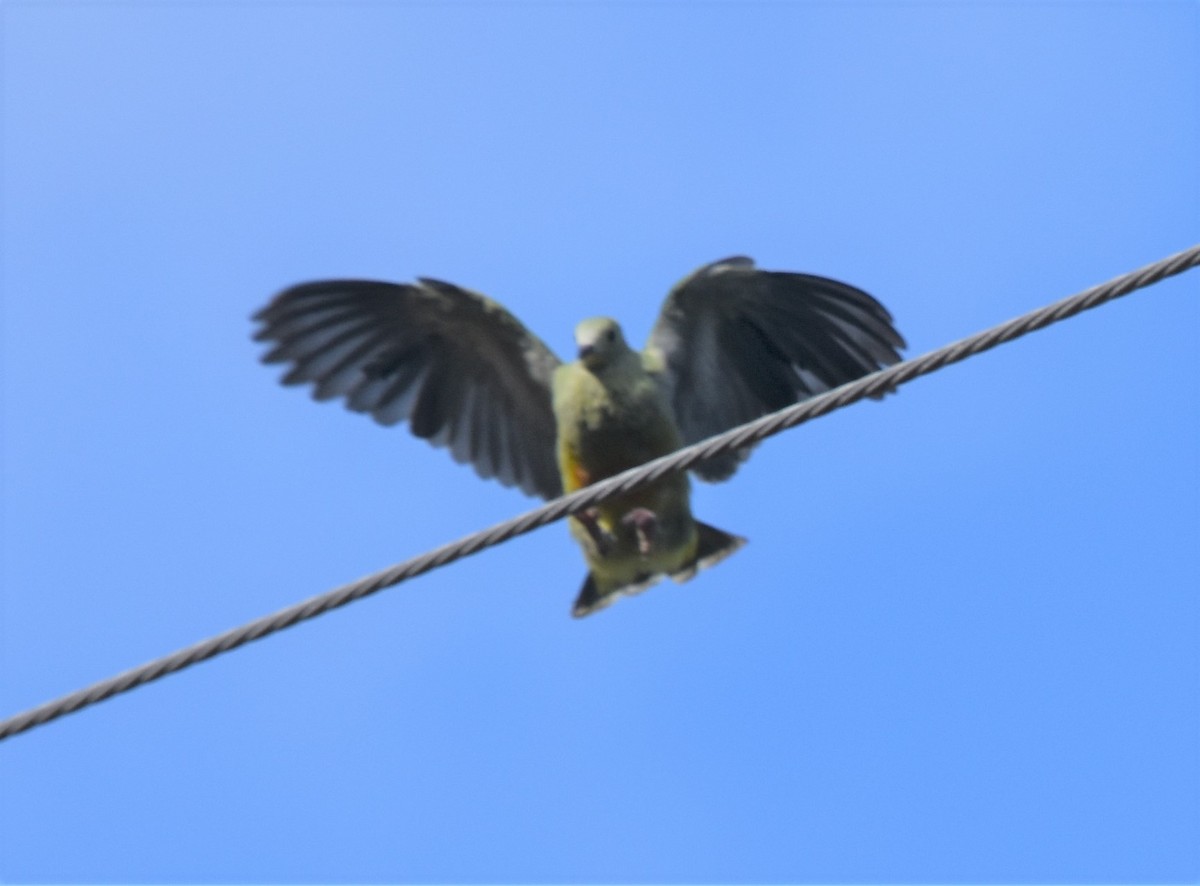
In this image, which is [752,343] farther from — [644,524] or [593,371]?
[644,524]

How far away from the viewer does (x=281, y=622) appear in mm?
5004

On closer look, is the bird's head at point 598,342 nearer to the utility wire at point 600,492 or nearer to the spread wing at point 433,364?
the spread wing at point 433,364

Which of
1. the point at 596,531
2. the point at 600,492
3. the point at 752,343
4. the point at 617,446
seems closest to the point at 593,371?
the point at 617,446

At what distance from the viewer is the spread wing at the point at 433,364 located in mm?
8211

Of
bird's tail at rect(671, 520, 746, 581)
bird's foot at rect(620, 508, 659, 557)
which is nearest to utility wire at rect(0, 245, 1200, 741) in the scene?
bird's foot at rect(620, 508, 659, 557)

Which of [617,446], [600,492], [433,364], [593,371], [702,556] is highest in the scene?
[433,364]

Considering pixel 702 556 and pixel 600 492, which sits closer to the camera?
pixel 600 492

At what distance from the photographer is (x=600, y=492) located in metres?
5.61

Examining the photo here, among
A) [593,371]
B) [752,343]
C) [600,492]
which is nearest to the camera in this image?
[600,492]

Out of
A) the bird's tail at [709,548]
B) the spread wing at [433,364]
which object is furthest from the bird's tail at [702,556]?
the spread wing at [433,364]

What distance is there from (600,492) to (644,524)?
6.68ft

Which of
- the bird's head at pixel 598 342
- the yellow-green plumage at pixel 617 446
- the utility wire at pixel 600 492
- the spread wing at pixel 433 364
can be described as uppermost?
the spread wing at pixel 433 364

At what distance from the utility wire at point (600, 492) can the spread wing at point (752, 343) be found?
8.25ft

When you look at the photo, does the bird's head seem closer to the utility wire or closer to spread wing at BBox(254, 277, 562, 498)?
spread wing at BBox(254, 277, 562, 498)
